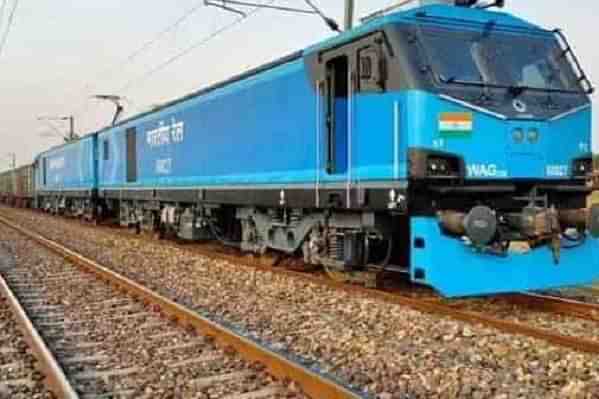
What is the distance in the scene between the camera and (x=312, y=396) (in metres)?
4.66

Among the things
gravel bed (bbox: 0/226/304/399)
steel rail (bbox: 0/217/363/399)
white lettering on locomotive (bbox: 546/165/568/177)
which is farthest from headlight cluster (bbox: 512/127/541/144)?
gravel bed (bbox: 0/226/304/399)

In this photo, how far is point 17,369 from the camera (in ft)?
18.8

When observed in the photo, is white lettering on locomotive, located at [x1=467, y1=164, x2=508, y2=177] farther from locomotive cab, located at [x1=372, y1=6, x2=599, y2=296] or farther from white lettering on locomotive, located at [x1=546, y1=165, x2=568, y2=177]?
white lettering on locomotive, located at [x1=546, y1=165, x2=568, y2=177]

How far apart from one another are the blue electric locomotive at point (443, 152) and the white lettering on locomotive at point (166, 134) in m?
5.53

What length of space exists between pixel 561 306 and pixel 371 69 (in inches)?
133

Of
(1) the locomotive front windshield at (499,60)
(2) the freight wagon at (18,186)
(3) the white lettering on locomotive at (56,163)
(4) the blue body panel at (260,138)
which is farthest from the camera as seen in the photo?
(2) the freight wagon at (18,186)

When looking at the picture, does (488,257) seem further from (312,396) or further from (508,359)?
(312,396)

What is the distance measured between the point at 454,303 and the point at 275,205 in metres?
3.30

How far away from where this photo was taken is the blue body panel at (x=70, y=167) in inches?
A: 1017

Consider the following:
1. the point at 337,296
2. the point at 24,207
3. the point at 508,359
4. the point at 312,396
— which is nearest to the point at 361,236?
the point at 337,296

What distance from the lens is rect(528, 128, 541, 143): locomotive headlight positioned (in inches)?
309

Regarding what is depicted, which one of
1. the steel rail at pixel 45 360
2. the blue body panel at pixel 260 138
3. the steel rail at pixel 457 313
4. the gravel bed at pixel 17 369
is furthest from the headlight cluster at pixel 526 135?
A: the gravel bed at pixel 17 369

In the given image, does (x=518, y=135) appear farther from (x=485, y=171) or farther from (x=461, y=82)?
(x=461, y=82)

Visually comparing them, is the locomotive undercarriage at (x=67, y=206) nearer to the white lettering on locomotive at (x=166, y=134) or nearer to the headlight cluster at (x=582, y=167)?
the white lettering on locomotive at (x=166, y=134)
